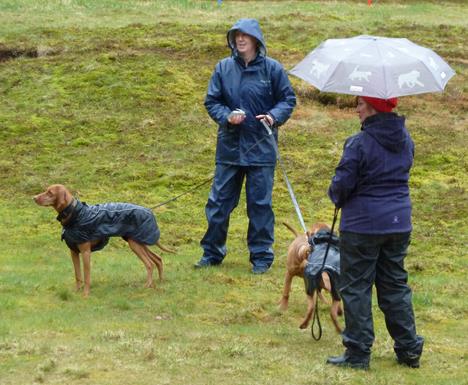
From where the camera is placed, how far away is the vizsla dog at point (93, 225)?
30.9 feet

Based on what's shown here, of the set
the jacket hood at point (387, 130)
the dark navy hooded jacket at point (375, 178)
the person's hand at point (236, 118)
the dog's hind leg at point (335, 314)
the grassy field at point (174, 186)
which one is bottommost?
the grassy field at point (174, 186)

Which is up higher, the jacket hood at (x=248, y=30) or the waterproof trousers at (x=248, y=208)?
the jacket hood at (x=248, y=30)

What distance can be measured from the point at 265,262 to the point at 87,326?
2966 mm

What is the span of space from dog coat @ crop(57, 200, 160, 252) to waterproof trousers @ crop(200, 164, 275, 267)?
3.50 feet

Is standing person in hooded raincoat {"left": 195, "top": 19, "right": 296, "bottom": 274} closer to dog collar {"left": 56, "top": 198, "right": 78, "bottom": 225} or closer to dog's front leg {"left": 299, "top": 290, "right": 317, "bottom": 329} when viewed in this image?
dog collar {"left": 56, "top": 198, "right": 78, "bottom": 225}

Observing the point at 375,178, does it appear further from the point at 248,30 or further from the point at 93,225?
the point at 248,30

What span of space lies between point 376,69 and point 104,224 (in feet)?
11.6

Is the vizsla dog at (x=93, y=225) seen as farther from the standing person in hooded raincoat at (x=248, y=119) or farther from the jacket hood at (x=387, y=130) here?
the jacket hood at (x=387, y=130)

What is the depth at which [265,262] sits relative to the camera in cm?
1093

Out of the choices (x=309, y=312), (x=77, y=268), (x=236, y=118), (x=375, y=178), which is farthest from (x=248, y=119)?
(x=375, y=178)

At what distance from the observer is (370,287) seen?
7.20 m

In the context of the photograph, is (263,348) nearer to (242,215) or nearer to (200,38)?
(242,215)

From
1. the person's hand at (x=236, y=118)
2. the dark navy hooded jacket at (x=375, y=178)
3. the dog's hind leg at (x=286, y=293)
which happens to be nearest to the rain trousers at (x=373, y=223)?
the dark navy hooded jacket at (x=375, y=178)

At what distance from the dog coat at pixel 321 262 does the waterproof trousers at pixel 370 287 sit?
2.17 ft
